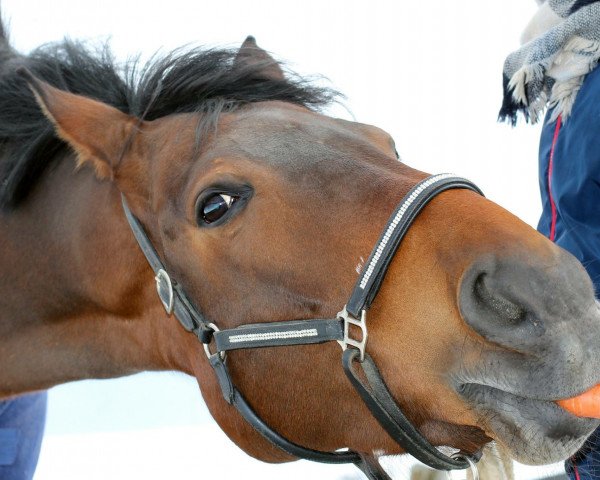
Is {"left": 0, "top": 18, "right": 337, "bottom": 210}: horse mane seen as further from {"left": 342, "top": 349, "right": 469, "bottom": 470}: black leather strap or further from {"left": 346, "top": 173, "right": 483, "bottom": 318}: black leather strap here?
{"left": 342, "top": 349, "right": 469, "bottom": 470}: black leather strap

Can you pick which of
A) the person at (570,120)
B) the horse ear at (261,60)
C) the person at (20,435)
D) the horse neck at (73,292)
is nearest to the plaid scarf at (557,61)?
the person at (570,120)

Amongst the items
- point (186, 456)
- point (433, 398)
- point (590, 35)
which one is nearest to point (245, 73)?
point (590, 35)

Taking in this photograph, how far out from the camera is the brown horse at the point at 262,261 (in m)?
1.09

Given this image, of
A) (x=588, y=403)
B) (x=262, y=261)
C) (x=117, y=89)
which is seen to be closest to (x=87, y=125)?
(x=117, y=89)

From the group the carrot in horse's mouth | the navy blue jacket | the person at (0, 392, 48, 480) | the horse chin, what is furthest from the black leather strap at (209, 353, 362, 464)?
the person at (0, 392, 48, 480)

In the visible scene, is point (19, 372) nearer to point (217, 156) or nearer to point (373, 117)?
point (217, 156)

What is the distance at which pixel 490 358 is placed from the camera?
1.10 metres

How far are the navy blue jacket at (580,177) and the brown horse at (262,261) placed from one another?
39cm

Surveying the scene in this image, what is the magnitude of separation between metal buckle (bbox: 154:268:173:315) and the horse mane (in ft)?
1.35

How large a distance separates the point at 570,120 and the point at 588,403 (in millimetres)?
751

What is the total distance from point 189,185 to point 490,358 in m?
0.78

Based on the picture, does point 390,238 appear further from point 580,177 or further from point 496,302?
point 580,177

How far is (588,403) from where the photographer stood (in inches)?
42.1

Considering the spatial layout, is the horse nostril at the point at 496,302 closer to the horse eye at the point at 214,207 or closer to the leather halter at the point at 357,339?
the leather halter at the point at 357,339
